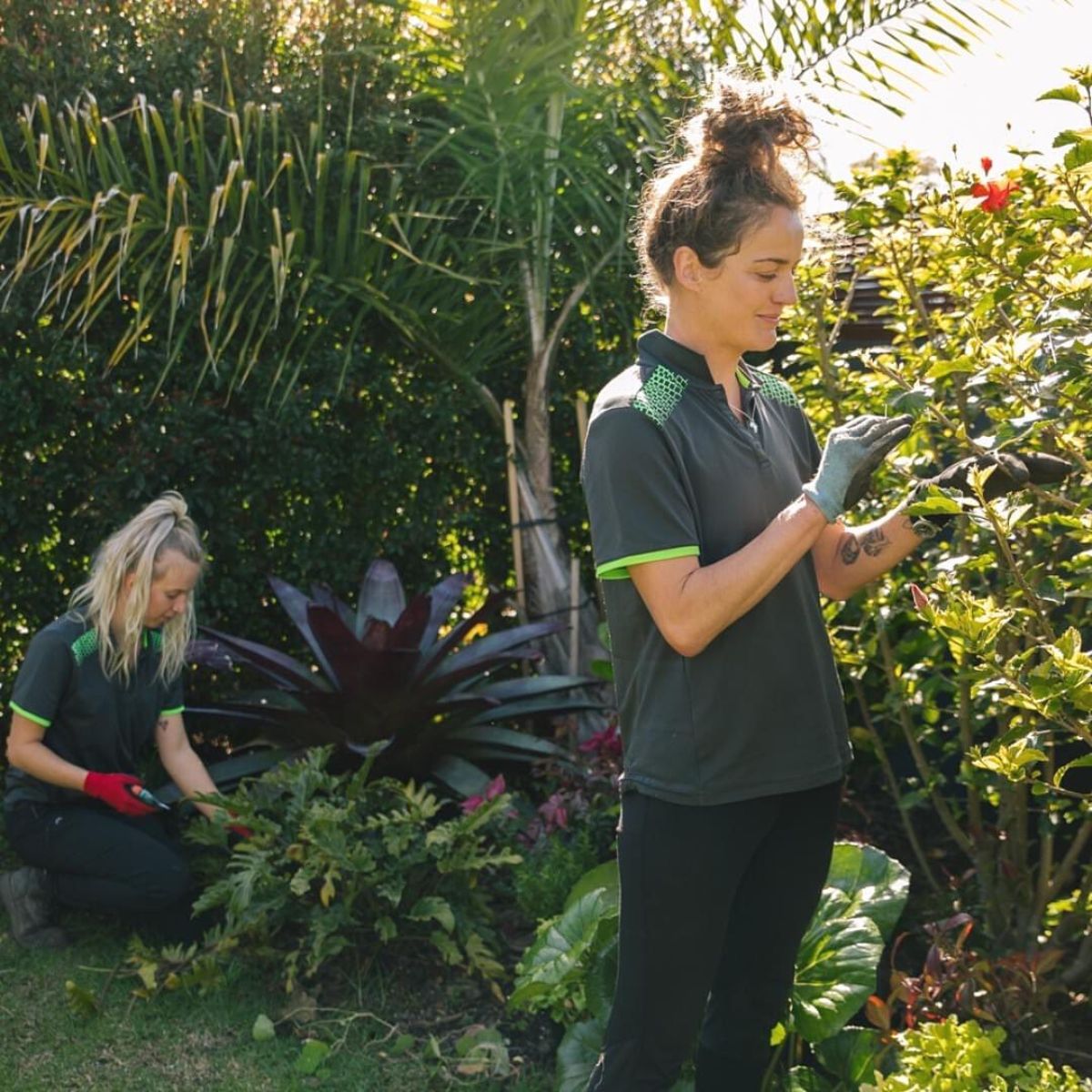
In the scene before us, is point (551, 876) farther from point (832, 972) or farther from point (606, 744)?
point (832, 972)

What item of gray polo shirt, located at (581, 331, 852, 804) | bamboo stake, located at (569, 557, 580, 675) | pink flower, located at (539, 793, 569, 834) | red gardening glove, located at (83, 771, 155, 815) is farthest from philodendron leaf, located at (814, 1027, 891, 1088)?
bamboo stake, located at (569, 557, 580, 675)

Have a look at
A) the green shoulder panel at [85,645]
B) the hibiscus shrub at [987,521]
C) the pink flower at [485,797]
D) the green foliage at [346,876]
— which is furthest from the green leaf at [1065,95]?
the green shoulder panel at [85,645]

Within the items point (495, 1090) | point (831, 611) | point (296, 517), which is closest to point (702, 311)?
point (831, 611)

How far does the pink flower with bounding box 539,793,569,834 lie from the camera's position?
4438 mm

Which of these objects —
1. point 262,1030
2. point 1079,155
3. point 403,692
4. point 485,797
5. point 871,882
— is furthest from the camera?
point 403,692

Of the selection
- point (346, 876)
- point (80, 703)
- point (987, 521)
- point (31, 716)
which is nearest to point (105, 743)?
point (80, 703)

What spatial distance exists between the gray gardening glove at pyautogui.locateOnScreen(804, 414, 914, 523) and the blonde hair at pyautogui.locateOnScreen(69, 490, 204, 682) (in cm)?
255

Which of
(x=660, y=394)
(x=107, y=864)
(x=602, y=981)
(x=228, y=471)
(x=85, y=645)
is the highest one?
(x=660, y=394)

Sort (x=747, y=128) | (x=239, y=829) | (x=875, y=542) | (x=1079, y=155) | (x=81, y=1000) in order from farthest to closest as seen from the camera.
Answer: (x=239, y=829), (x=81, y=1000), (x=875, y=542), (x=747, y=128), (x=1079, y=155)

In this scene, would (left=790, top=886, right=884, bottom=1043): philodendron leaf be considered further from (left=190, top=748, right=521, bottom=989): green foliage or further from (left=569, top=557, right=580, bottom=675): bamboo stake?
(left=569, top=557, right=580, bottom=675): bamboo stake

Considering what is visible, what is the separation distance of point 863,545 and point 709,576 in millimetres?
475

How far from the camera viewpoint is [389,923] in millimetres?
3898

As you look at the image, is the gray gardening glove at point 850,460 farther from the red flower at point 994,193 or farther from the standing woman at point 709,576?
the red flower at point 994,193

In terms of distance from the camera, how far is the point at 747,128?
2.41 meters
